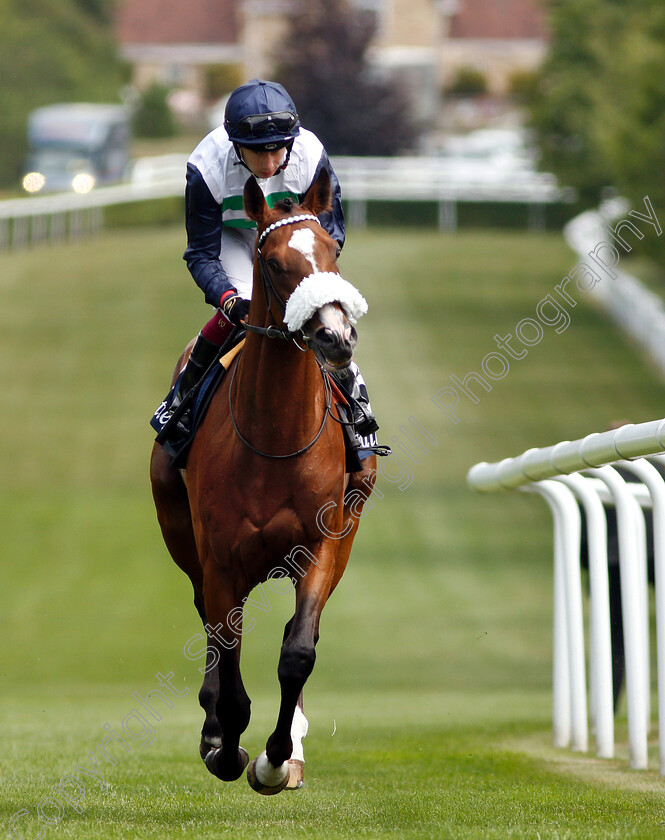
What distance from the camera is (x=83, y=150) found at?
1473 inches

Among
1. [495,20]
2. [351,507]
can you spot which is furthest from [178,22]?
[351,507]

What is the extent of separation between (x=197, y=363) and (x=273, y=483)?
885mm

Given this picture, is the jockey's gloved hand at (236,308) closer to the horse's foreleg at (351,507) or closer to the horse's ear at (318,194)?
the horse's ear at (318,194)

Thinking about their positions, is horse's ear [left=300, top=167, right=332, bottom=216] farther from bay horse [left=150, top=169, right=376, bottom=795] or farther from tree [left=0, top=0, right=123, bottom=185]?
tree [left=0, top=0, right=123, bottom=185]

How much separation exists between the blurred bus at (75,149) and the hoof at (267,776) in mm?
31339

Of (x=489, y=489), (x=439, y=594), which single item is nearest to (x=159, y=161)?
(x=439, y=594)

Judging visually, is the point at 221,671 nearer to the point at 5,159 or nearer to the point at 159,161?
the point at 159,161

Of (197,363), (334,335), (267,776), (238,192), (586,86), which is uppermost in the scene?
(586,86)

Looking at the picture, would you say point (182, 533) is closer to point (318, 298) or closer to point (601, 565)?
point (601, 565)

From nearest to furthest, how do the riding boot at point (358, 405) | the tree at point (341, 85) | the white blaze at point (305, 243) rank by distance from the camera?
the white blaze at point (305, 243) < the riding boot at point (358, 405) < the tree at point (341, 85)

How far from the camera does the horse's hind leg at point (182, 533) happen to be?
560 cm

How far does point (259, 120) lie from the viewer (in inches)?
194

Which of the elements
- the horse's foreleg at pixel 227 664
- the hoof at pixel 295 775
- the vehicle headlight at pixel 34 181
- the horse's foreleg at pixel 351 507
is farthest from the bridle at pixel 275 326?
the vehicle headlight at pixel 34 181

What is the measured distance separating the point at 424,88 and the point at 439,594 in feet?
181
